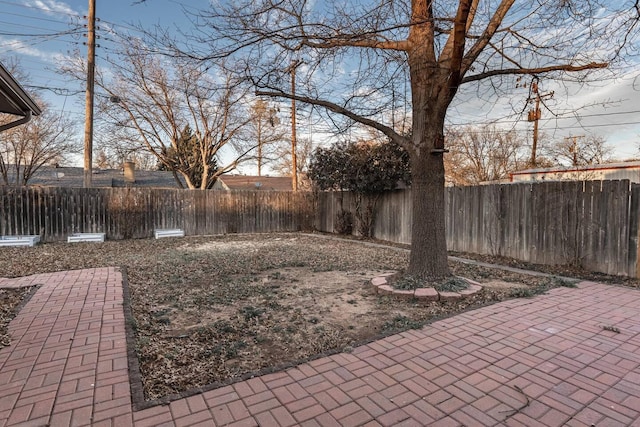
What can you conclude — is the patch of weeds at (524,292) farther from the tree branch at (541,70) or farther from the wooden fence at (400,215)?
the tree branch at (541,70)

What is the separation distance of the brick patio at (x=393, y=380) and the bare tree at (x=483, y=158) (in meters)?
17.1

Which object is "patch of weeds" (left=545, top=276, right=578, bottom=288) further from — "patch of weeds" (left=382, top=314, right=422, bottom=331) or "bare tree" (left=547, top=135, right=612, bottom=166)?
"bare tree" (left=547, top=135, right=612, bottom=166)

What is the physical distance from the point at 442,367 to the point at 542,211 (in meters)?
5.11

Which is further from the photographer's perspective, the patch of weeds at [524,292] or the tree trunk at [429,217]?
the tree trunk at [429,217]

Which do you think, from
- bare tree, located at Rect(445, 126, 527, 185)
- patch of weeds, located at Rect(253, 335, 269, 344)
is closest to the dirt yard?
patch of weeds, located at Rect(253, 335, 269, 344)

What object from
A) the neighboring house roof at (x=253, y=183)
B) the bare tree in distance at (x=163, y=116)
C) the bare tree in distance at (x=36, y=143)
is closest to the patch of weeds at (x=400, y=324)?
the bare tree in distance at (x=163, y=116)

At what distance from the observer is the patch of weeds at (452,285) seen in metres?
4.05

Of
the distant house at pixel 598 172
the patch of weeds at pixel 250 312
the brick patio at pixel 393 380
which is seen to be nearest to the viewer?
the brick patio at pixel 393 380

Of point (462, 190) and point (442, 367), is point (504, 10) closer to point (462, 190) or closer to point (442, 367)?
point (442, 367)

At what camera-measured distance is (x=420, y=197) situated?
14.4 feet

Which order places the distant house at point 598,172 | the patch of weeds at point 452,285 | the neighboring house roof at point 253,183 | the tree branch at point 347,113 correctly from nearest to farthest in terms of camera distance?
the patch of weeds at point 452,285
the tree branch at point 347,113
the distant house at point 598,172
the neighboring house roof at point 253,183

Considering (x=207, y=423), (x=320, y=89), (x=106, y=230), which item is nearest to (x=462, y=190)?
(x=320, y=89)

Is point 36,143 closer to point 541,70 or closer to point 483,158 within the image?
point 541,70

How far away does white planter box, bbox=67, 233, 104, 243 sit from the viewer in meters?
9.28
